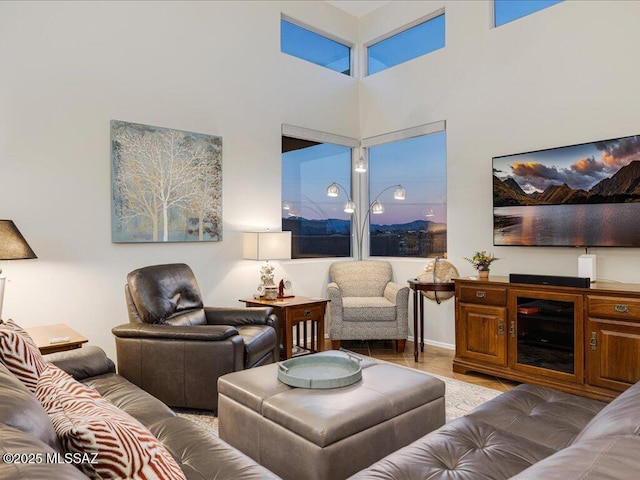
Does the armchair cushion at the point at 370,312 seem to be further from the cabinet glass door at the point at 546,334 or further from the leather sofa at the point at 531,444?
the leather sofa at the point at 531,444

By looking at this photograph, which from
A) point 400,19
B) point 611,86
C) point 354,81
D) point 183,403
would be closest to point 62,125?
point 183,403

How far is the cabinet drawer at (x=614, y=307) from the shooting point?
2824 millimetres

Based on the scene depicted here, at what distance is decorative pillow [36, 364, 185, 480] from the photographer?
920mm

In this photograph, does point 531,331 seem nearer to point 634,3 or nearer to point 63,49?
point 634,3

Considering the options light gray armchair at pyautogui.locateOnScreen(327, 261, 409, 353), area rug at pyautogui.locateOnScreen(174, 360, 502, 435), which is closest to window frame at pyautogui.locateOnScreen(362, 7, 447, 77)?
light gray armchair at pyautogui.locateOnScreen(327, 261, 409, 353)

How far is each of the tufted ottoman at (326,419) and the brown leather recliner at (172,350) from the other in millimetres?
488

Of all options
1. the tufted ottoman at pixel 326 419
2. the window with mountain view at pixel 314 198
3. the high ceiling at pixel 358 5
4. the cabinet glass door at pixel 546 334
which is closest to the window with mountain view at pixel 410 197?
the window with mountain view at pixel 314 198

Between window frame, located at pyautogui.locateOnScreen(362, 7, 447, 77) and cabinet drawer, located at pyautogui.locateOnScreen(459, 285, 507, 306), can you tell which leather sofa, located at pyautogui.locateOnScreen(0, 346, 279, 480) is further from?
window frame, located at pyautogui.locateOnScreen(362, 7, 447, 77)

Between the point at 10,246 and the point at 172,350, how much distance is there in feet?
3.78

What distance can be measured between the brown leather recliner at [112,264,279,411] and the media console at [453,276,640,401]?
1791 millimetres

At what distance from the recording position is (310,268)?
503 centimetres

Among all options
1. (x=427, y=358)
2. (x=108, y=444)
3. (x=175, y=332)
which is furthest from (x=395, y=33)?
(x=108, y=444)

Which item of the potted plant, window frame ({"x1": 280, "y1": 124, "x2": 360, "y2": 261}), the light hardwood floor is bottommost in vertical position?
the light hardwood floor

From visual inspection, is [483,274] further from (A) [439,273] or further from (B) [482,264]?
(A) [439,273]
